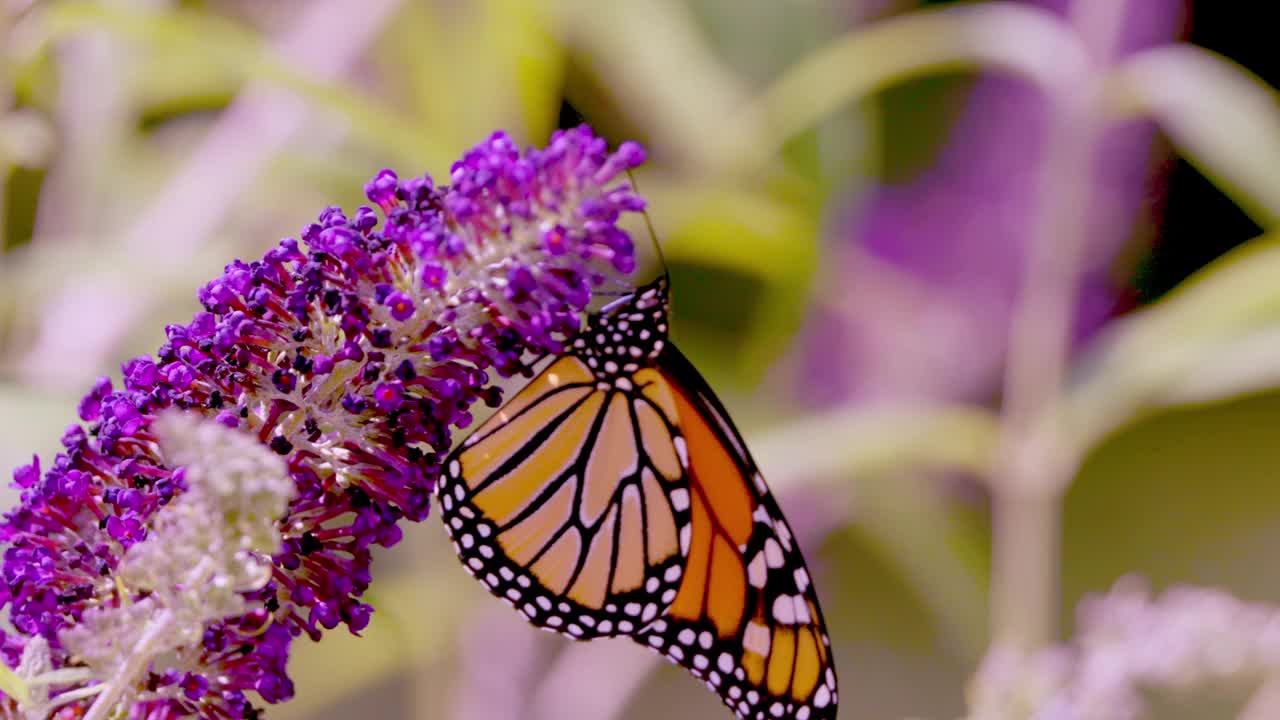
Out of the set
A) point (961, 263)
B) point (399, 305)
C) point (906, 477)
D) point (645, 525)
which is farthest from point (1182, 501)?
point (399, 305)

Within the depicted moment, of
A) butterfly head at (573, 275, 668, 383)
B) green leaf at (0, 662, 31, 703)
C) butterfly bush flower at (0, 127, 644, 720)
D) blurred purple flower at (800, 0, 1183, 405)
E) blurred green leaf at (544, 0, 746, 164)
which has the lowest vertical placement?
green leaf at (0, 662, 31, 703)

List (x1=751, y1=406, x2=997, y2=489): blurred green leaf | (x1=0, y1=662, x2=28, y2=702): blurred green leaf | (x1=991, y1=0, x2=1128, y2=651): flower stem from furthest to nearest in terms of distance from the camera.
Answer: (x1=991, y1=0, x2=1128, y2=651): flower stem → (x1=751, y1=406, x2=997, y2=489): blurred green leaf → (x1=0, y1=662, x2=28, y2=702): blurred green leaf

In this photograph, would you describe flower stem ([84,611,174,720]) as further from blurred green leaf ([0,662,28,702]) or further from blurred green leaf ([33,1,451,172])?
blurred green leaf ([33,1,451,172])

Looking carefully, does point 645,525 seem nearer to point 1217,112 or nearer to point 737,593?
point 737,593

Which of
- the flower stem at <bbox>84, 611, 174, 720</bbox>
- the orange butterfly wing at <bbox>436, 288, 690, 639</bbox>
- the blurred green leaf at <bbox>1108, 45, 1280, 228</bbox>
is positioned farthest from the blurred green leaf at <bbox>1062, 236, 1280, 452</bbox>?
the flower stem at <bbox>84, 611, 174, 720</bbox>

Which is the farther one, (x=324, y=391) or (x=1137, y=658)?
(x=1137, y=658)

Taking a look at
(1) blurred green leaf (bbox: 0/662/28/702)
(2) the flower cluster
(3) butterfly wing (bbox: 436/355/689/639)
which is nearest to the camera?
(1) blurred green leaf (bbox: 0/662/28/702)

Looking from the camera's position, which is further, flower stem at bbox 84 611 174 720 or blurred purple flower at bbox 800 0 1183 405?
blurred purple flower at bbox 800 0 1183 405
